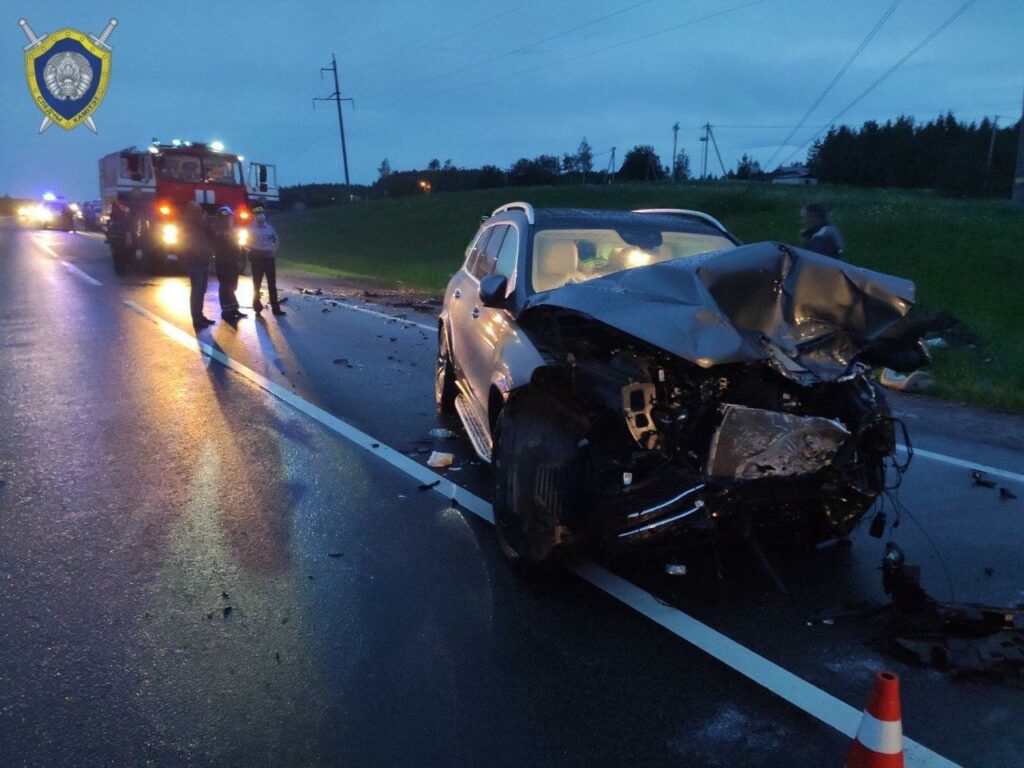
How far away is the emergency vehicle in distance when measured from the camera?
21141mm

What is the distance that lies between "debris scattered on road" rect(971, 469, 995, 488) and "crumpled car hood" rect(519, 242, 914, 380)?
7.61 ft

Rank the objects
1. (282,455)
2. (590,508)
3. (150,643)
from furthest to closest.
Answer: (282,455), (590,508), (150,643)

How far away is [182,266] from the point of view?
22.6 m

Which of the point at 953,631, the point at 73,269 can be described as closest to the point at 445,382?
the point at 953,631

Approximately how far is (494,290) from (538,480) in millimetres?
1478

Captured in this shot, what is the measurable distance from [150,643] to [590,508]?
207 centimetres

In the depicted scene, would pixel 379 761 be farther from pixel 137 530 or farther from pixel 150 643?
pixel 137 530

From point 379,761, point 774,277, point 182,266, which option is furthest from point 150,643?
point 182,266

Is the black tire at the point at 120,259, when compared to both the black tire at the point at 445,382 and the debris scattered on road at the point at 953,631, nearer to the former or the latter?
the black tire at the point at 445,382

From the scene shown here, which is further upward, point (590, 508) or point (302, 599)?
point (590, 508)

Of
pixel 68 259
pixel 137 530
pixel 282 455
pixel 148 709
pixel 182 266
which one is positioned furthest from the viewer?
pixel 68 259

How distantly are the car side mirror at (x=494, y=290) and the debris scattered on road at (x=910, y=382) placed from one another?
18.2 feet

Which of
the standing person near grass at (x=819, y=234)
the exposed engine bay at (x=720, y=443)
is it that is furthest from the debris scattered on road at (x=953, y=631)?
the standing person near grass at (x=819, y=234)

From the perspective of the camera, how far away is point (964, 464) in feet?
21.2
